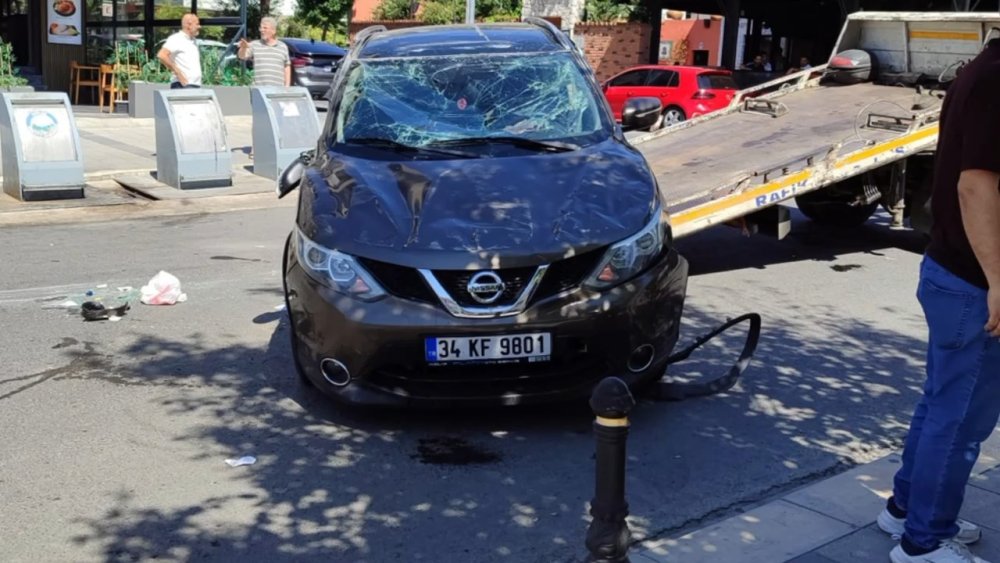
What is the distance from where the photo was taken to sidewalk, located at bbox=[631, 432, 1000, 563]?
384 centimetres

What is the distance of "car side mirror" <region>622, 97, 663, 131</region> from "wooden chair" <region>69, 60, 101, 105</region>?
55.4 ft

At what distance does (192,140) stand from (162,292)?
551cm

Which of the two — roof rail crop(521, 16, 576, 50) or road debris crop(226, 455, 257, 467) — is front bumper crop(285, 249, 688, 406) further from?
roof rail crop(521, 16, 576, 50)

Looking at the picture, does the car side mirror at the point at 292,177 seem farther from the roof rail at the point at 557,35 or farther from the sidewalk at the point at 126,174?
the sidewalk at the point at 126,174

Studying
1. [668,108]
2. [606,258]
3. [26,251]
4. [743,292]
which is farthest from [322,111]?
[606,258]

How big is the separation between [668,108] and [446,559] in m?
20.2

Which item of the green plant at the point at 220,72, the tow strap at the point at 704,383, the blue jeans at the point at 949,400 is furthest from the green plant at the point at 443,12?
the blue jeans at the point at 949,400

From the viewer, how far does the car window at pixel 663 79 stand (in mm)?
23141

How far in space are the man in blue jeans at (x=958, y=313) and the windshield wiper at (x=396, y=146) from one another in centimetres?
262

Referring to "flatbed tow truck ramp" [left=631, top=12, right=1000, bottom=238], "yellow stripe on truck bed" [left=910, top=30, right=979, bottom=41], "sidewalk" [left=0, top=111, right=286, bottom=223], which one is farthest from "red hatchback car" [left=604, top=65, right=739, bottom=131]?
"yellow stripe on truck bed" [left=910, top=30, right=979, bottom=41]

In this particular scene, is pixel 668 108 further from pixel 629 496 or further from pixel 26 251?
pixel 629 496

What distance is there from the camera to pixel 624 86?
24.3 m

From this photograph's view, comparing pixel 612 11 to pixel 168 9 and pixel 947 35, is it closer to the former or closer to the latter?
pixel 168 9

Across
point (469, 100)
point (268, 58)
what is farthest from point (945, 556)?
point (268, 58)
